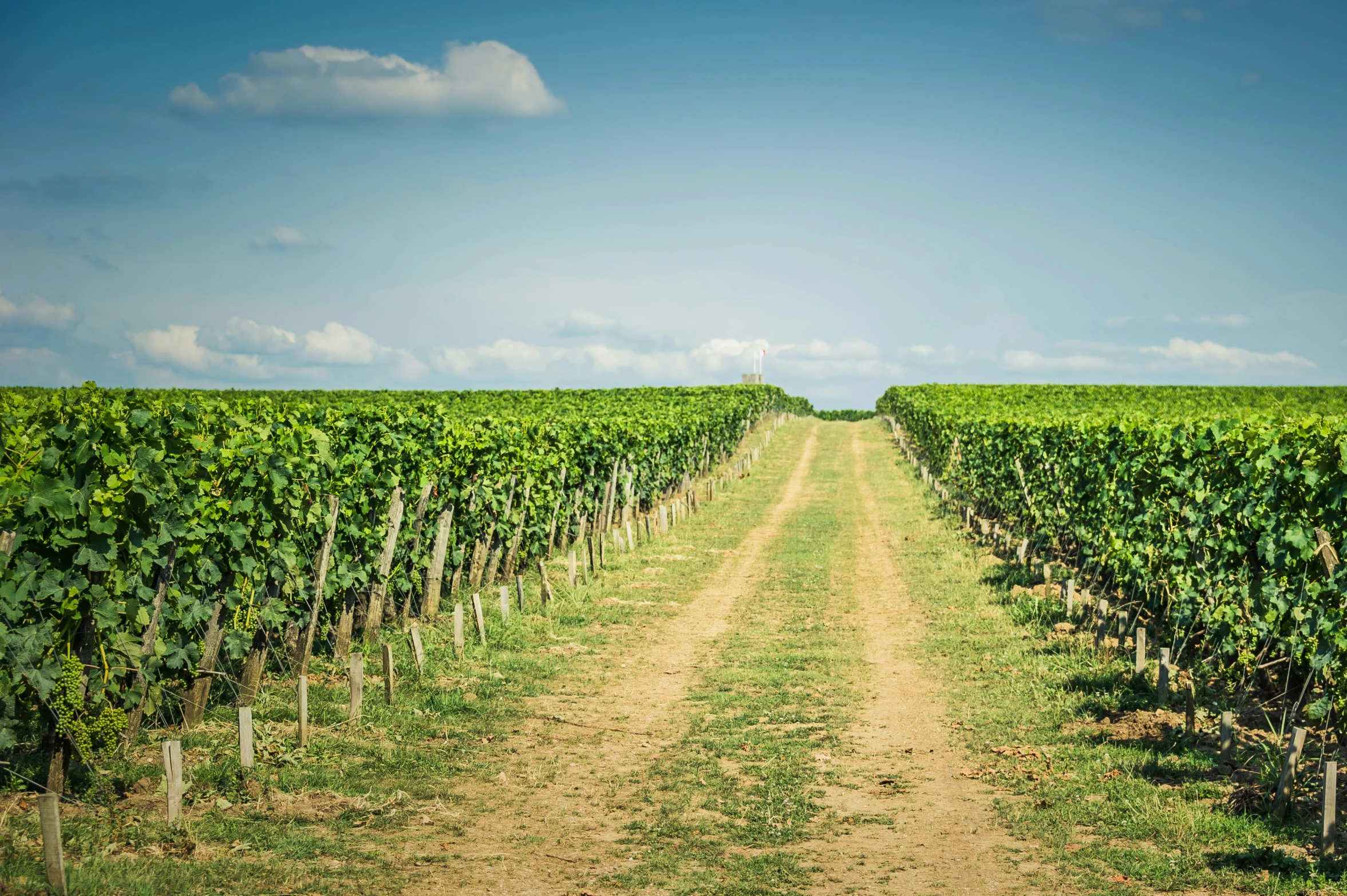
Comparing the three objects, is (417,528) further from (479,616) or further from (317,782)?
(317,782)

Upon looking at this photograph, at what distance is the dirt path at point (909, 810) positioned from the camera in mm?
7059

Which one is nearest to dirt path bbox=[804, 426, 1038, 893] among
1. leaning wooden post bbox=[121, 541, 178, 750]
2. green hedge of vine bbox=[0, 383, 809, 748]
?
leaning wooden post bbox=[121, 541, 178, 750]

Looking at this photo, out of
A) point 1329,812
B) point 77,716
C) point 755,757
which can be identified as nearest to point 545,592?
point 755,757

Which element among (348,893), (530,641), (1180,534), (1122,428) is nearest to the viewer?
(348,893)

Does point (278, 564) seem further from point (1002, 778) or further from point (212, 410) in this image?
point (1002, 778)

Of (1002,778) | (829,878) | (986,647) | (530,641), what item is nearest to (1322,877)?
(1002,778)

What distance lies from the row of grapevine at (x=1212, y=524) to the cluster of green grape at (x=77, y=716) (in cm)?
1068

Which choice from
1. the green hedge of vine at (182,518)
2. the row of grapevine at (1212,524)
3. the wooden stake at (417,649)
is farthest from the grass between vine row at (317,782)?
the row of grapevine at (1212,524)

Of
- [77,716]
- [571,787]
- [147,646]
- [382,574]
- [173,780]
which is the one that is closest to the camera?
[173,780]

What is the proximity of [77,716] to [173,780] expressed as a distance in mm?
1327

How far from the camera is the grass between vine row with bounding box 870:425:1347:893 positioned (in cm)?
707

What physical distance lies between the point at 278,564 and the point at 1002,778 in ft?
26.3

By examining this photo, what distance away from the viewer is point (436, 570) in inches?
572

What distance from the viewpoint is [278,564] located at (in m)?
10.7
